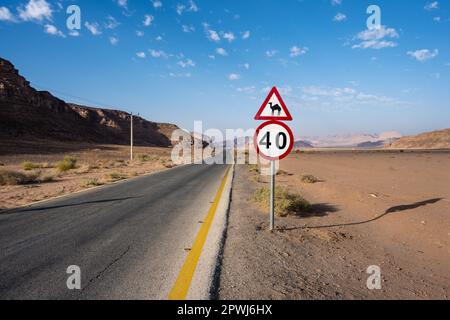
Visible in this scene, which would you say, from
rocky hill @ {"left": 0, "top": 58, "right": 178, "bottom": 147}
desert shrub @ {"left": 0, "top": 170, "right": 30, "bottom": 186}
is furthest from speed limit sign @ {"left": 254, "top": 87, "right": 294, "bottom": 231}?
rocky hill @ {"left": 0, "top": 58, "right": 178, "bottom": 147}

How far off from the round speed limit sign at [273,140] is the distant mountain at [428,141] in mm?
128546

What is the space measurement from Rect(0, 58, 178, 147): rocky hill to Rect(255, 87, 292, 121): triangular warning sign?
65.6 m

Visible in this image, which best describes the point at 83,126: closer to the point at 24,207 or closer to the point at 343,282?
the point at 24,207

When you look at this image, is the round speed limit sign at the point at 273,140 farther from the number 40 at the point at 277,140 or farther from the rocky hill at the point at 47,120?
the rocky hill at the point at 47,120

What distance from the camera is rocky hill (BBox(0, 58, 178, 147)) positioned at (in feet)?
241

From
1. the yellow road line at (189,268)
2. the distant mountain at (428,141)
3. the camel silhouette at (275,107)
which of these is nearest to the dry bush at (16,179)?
the yellow road line at (189,268)

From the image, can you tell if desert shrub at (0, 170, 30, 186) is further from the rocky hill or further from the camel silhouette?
the rocky hill

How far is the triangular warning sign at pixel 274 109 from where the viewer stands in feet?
19.8

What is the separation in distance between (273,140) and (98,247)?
3485 mm

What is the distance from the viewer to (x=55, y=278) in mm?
4059

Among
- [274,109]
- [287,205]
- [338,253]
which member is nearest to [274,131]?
[274,109]

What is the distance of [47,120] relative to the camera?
84812 mm

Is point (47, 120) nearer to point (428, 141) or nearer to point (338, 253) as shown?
point (338, 253)
